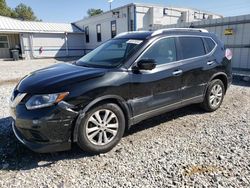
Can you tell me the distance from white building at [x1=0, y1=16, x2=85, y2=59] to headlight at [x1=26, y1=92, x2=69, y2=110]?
873 inches

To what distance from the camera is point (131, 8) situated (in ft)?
53.3

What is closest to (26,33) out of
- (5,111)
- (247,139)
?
(5,111)

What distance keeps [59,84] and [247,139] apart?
10.3 ft

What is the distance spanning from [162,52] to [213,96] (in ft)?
6.07

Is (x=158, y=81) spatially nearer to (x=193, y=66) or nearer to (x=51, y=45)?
(x=193, y=66)

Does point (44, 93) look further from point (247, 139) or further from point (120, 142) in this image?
point (247, 139)

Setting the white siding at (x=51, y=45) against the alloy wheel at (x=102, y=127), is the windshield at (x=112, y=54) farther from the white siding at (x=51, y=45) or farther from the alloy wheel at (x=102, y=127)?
the white siding at (x=51, y=45)

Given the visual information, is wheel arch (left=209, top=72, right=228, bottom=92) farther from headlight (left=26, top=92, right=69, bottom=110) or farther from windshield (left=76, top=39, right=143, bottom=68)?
headlight (left=26, top=92, right=69, bottom=110)

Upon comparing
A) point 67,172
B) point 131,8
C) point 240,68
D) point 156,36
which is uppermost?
point 131,8

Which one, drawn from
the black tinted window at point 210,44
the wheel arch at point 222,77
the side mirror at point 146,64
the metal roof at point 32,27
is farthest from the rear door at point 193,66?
the metal roof at point 32,27

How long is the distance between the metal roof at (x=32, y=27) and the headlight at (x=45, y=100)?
22172mm

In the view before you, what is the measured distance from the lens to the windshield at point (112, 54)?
Result: 3.63 meters

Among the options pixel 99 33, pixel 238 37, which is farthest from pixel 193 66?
pixel 99 33

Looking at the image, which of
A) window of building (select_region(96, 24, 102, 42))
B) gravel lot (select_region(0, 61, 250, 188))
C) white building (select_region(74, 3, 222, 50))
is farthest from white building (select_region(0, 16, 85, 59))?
gravel lot (select_region(0, 61, 250, 188))
